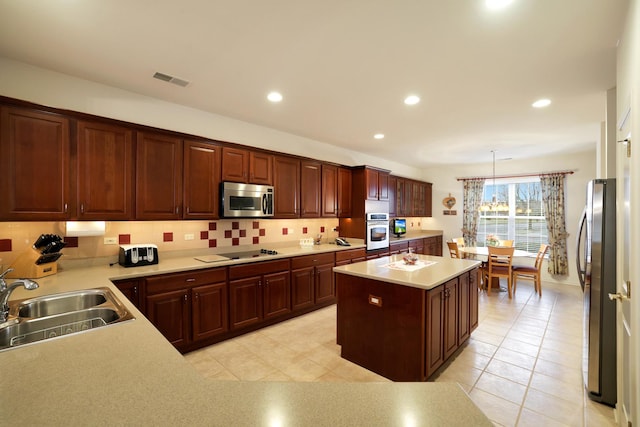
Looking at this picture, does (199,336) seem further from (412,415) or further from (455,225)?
(455,225)

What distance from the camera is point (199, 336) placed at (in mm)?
2934

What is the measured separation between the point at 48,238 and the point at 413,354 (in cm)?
311

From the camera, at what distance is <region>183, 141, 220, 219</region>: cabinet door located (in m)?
3.12

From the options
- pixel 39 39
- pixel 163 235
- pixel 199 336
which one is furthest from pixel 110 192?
pixel 199 336

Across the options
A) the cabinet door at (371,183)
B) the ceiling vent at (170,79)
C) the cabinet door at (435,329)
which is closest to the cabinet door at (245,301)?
the cabinet door at (435,329)

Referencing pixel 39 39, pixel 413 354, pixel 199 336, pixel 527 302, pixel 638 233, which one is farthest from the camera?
pixel 527 302

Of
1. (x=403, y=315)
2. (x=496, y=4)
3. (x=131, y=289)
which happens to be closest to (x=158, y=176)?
(x=131, y=289)

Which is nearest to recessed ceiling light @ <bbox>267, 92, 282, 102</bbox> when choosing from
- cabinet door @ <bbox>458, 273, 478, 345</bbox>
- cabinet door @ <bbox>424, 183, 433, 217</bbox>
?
cabinet door @ <bbox>458, 273, 478, 345</bbox>

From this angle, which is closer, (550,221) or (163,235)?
(163,235)

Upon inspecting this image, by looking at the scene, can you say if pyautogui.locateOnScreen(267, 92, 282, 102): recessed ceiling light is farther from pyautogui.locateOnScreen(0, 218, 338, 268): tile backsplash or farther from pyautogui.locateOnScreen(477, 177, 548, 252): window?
pyautogui.locateOnScreen(477, 177, 548, 252): window

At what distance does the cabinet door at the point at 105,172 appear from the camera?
8.21 feet

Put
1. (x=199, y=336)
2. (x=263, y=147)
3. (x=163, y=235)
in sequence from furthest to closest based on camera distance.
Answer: (x=263, y=147), (x=163, y=235), (x=199, y=336)

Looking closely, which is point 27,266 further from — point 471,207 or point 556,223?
point 556,223

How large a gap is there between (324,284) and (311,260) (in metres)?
0.47
